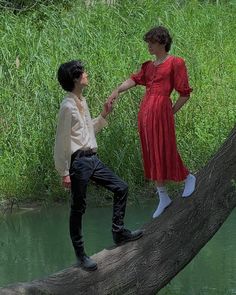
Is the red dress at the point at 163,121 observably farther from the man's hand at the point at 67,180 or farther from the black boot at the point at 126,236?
the man's hand at the point at 67,180

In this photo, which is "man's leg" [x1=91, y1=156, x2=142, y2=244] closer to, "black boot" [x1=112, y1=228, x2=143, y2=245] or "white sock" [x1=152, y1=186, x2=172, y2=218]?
"black boot" [x1=112, y1=228, x2=143, y2=245]

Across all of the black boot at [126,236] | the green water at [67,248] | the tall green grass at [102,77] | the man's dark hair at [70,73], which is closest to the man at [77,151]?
the man's dark hair at [70,73]

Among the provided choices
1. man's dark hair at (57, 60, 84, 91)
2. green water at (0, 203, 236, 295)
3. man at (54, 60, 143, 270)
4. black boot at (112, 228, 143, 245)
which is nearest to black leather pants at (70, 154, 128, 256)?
man at (54, 60, 143, 270)

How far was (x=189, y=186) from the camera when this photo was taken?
424 cm

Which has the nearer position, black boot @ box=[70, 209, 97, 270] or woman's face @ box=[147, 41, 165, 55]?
black boot @ box=[70, 209, 97, 270]

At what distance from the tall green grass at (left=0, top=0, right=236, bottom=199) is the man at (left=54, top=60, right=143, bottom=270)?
3596 millimetres

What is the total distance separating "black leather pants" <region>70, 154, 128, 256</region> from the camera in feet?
13.0

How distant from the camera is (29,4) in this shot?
10.3 m

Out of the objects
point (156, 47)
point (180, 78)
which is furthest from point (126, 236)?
point (156, 47)

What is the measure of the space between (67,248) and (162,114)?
102 inches

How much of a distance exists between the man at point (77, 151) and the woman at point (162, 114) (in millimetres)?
289

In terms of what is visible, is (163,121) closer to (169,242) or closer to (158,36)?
(158,36)

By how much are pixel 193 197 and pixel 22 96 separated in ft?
15.3

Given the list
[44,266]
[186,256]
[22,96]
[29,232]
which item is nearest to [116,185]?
[186,256]
